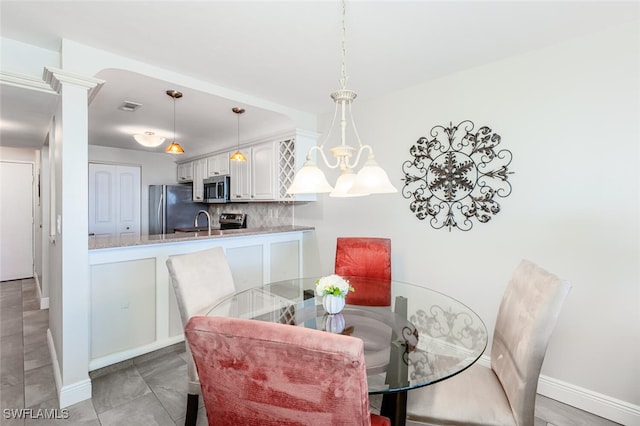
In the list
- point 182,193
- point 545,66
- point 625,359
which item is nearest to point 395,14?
point 545,66

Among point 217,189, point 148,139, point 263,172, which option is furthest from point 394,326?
point 217,189

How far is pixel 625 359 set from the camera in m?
1.84

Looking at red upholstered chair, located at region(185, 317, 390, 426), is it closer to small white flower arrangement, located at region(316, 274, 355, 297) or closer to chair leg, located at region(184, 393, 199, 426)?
small white flower arrangement, located at region(316, 274, 355, 297)

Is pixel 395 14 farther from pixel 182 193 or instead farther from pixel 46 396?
pixel 182 193

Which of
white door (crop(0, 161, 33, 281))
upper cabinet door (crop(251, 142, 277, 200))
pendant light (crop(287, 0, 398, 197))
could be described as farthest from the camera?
white door (crop(0, 161, 33, 281))

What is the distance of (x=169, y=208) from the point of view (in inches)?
207

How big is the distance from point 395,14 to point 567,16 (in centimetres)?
102

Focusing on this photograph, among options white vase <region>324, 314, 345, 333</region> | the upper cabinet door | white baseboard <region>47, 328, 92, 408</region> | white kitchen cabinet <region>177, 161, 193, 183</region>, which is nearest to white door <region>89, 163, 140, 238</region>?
white kitchen cabinet <region>177, 161, 193, 183</region>

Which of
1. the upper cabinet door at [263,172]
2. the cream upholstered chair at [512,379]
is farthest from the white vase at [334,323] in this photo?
the upper cabinet door at [263,172]

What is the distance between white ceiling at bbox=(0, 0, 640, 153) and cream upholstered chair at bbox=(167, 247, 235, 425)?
1.44 meters

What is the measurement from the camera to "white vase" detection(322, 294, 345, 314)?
5.32ft

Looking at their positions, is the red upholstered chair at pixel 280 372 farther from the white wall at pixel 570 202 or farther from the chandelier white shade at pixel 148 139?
the chandelier white shade at pixel 148 139

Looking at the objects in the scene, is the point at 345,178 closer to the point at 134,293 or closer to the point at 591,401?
the point at 134,293

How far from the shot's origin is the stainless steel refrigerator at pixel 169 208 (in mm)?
5207
